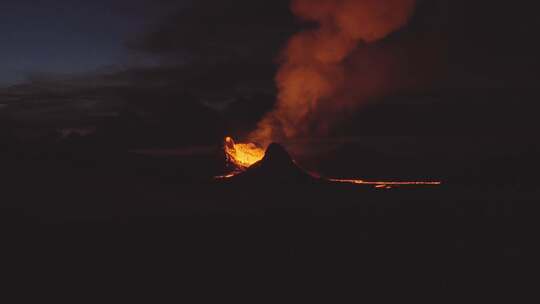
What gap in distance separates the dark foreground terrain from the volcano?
66.8 inches

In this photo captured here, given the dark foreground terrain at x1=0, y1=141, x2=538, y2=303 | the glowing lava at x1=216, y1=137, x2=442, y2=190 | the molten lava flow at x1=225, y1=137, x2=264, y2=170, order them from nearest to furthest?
1. the dark foreground terrain at x1=0, y1=141, x2=538, y2=303
2. the glowing lava at x1=216, y1=137, x2=442, y2=190
3. the molten lava flow at x1=225, y1=137, x2=264, y2=170

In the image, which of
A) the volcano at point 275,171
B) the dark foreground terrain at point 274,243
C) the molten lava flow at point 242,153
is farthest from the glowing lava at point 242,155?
the volcano at point 275,171

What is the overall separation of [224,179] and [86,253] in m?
30.7

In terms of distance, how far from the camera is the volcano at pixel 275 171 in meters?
59.3

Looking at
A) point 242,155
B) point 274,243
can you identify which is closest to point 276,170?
point 242,155

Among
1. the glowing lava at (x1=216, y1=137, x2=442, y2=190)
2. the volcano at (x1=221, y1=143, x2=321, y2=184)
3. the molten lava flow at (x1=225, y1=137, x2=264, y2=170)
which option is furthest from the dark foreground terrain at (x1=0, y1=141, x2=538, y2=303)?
the molten lava flow at (x1=225, y1=137, x2=264, y2=170)

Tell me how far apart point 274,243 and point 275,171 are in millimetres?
26573

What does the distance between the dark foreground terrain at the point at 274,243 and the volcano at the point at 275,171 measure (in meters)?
1.70

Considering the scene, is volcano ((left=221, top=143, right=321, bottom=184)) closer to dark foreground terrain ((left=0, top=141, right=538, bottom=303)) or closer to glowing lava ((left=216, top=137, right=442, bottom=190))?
dark foreground terrain ((left=0, top=141, right=538, bottom=303))

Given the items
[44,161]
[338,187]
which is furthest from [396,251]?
[44,161]

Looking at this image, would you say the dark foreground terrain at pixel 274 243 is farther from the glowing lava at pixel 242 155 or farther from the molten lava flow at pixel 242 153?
the molten lava flow at pixel 242 153

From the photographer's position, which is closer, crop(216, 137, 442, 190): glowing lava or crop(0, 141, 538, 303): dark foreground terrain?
crop(0, 141, 538, 303): dark foreground terrain

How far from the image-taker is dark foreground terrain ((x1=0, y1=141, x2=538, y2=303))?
2370 cm

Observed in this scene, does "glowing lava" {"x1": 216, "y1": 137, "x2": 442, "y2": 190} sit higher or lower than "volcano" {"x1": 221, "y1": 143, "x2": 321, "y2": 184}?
higher
